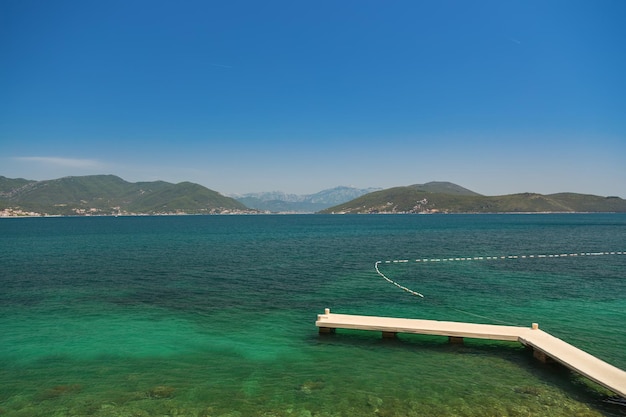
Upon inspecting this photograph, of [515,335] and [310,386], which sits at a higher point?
[515,335]

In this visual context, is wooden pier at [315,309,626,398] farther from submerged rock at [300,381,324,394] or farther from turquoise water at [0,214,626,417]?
submerged rock at [300,381,324,394]

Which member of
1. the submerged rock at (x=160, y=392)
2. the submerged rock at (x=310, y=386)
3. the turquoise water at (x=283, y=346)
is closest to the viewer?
the turquoise water at (x=283, y=346)

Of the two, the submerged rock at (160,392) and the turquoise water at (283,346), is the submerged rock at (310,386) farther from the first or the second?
the submerged rock at (160,392)

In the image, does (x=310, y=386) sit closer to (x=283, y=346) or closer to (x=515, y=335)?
(x=283, y=346)

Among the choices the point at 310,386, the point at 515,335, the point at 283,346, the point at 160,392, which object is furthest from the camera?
the point at 283,346

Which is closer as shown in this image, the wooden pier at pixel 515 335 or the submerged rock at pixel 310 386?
the wooden pier at pixel 515 335

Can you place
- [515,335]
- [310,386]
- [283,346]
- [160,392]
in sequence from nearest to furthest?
[160,392] < [310,386] < [515,335] < [283,346]

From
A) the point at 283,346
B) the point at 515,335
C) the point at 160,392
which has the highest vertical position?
the point at 515,335

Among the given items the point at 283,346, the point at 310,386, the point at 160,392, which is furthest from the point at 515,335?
the point at 160,392

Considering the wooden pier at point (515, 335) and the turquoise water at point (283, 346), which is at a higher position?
the wooden pier at point (515, 335)

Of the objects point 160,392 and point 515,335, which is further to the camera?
point 515,335

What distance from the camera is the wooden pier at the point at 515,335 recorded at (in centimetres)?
1838

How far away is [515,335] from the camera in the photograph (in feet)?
79.1

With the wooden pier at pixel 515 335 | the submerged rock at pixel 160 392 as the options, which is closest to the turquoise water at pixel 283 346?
the submerged rock at pixel 160 392
